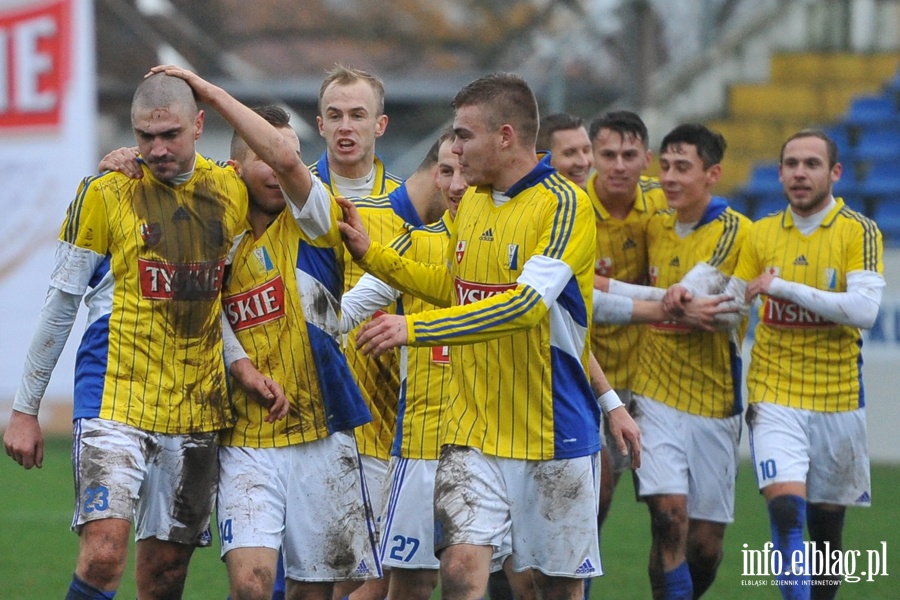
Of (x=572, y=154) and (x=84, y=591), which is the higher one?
(x=572, y=154)

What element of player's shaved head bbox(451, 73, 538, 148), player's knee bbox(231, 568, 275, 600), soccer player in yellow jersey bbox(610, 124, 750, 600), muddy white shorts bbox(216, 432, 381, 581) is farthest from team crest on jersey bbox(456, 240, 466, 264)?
soccer player in yellow jersey bbox(610, 124, 750, 600)

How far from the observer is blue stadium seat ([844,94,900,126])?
15672mm

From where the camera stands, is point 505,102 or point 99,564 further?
point 505,102

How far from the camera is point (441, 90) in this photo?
20484 mm

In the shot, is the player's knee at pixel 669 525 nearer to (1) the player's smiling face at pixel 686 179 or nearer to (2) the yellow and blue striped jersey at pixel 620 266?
(2) the yellow and blue striped jersey at pixel 620 266

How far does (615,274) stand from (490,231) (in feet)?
8.00

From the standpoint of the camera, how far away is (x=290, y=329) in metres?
5.22

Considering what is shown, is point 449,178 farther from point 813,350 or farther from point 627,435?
point 813,350

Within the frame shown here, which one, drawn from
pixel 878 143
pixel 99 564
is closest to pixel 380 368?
→ pixel 99 564

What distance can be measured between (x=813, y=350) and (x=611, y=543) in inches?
105

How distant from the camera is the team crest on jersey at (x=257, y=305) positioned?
5.23m

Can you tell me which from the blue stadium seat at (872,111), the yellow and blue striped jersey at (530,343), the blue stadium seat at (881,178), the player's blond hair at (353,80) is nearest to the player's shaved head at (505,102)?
the yellow and blue striped jersey at (530,343)
